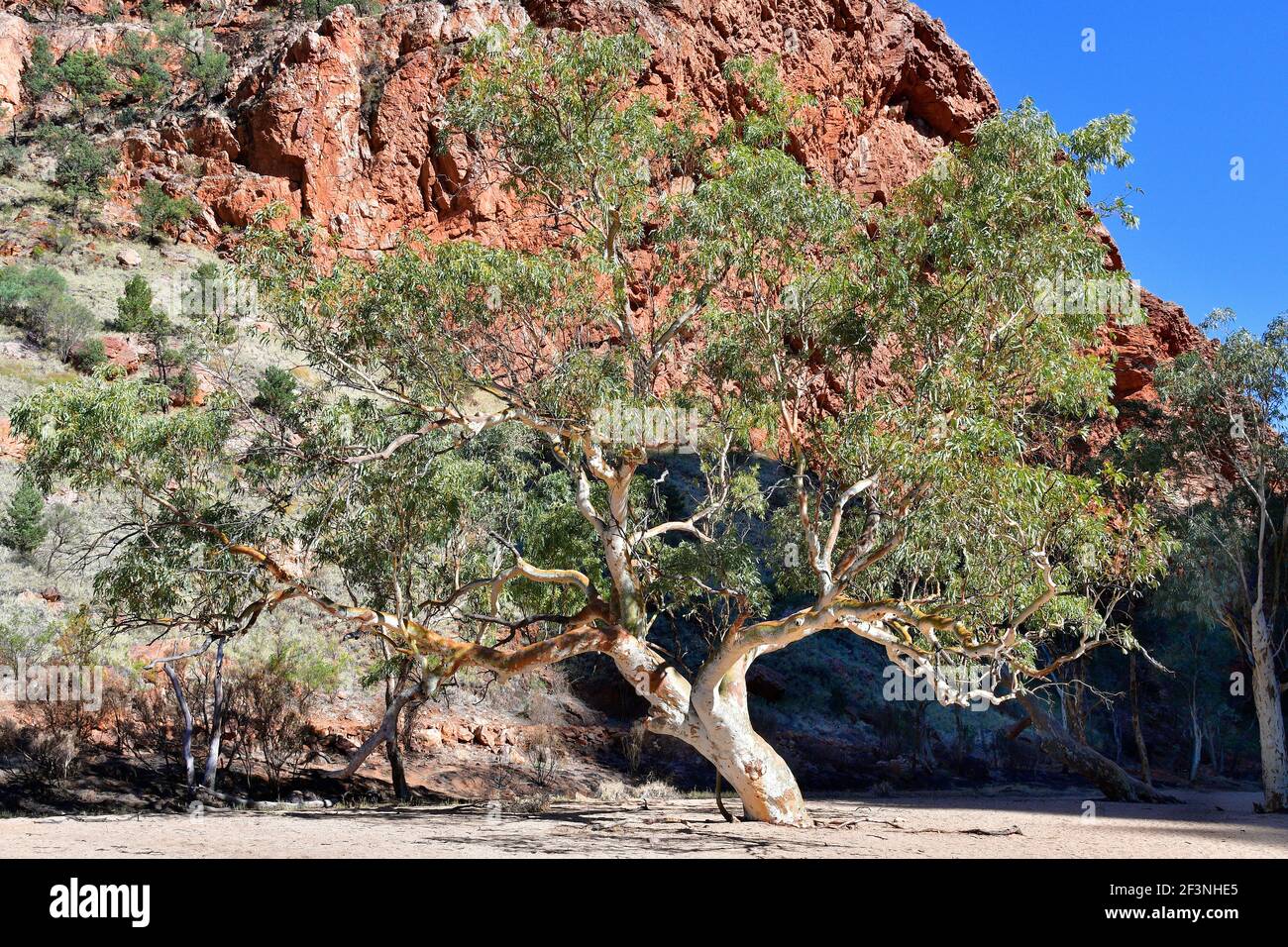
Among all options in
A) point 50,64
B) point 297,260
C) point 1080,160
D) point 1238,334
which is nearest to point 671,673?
point 297,260

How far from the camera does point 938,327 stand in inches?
412

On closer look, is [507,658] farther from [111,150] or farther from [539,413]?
[111,150]

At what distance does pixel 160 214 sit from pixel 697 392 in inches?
997

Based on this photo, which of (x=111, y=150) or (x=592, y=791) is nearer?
(x=592, y=791)

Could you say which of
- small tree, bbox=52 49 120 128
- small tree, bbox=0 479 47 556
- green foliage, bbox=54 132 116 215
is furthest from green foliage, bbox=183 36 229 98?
small tree, bbox=0 479 47 556

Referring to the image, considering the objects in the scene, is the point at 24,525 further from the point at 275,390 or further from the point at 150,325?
the point at 150,325

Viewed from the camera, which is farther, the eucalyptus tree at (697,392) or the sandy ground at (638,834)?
the eucalyptus tree at (697,392)

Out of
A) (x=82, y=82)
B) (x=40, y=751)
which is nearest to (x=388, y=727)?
(x=40, y=751)

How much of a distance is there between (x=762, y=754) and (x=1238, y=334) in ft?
41.3

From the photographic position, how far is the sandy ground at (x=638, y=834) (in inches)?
316

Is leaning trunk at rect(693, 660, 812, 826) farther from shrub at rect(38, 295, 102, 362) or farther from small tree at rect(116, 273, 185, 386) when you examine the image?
shrub at rect(38, 295, 102, 362)

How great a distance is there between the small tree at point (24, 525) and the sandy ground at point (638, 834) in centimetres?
866

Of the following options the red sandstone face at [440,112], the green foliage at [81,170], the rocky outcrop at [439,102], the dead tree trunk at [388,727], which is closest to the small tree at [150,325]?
the red sandstone face at [440,112]

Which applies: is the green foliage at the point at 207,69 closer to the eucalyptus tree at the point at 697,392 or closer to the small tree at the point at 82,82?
the small tree at the point at 82,82
